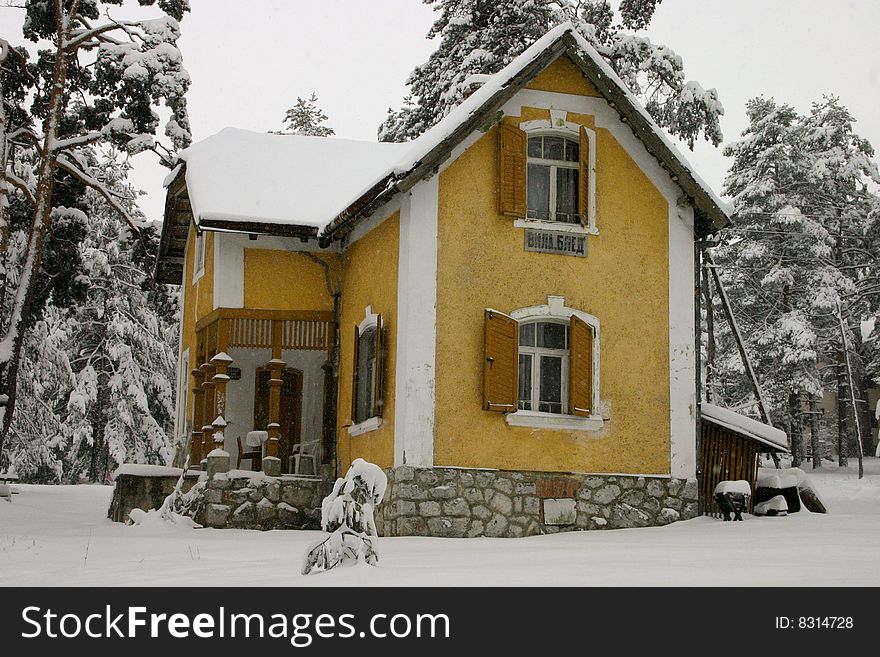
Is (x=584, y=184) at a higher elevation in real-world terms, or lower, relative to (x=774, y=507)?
higher

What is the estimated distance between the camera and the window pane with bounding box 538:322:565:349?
17.0 meters

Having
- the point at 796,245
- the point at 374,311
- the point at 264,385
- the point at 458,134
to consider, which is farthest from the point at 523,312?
the point at 796,245

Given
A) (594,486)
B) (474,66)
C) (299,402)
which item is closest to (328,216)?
(299,402)

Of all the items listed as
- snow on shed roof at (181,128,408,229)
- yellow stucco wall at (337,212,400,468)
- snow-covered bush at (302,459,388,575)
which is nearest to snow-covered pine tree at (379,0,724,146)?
snow on shed roof at (181,128,408,229)

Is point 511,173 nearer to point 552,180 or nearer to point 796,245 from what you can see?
point 552,180

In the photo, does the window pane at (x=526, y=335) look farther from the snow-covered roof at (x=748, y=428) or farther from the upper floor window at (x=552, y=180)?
the snow-covered roof at (x=748, y=428)

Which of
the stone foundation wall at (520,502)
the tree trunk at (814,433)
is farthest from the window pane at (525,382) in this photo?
the tree trunk at (814,433)

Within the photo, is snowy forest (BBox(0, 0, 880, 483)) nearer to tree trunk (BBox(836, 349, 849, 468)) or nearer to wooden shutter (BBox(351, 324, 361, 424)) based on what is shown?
tree trunk (BBox(836, 349, 849, 468))

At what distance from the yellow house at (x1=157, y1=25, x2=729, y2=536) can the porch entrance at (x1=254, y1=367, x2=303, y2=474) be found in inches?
108

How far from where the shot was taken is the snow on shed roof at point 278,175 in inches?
755

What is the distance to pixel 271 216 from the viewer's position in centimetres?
1892

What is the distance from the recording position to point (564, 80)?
1752 centimetres

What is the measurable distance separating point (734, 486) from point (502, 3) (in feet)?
56.6

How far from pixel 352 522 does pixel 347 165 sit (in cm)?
1254
